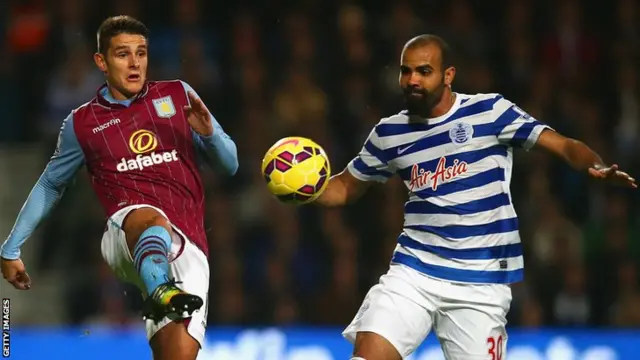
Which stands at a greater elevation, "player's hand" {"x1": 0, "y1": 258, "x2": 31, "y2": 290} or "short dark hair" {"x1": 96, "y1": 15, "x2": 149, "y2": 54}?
"short dark hair" {"x1": 96, "y1": 15, "x2": 149, "y2": 54}

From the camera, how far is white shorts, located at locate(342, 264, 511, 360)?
5.64 meters

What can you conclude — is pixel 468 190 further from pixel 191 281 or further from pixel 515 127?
pixel 191 281

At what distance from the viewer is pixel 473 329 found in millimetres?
5676

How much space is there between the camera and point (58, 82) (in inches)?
396

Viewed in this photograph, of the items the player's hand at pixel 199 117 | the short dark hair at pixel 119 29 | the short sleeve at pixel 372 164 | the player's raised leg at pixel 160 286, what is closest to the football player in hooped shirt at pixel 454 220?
the short sleeve at pixel 372 164

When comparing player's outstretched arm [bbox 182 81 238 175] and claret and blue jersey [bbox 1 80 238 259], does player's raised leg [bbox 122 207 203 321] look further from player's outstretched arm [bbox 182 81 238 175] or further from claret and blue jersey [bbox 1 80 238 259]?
player's outstretched arm [bbox 182 81 238 175]

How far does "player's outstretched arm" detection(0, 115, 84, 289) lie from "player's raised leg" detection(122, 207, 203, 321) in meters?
0.47

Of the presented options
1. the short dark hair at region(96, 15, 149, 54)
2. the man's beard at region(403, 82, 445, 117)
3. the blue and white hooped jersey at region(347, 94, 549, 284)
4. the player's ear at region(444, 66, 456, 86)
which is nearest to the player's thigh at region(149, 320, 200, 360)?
the blue and white hooped jersey at region(347, 94, 549, 284)

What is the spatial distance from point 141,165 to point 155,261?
2.05 ft

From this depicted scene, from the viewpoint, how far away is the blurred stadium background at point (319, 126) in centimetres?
933

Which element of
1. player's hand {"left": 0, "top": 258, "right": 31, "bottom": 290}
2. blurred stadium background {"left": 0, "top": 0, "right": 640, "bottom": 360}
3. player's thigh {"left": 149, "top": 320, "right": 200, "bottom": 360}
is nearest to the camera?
player's thigh {"left": 149, "top": 320, "right": 200, "bottom": 360}

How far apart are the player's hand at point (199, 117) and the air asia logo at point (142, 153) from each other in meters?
0.20

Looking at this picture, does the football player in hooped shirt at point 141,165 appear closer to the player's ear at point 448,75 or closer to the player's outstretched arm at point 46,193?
the player's outstretched arm at point 46,193

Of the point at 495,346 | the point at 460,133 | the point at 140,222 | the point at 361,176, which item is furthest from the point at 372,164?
the point at 140,222
